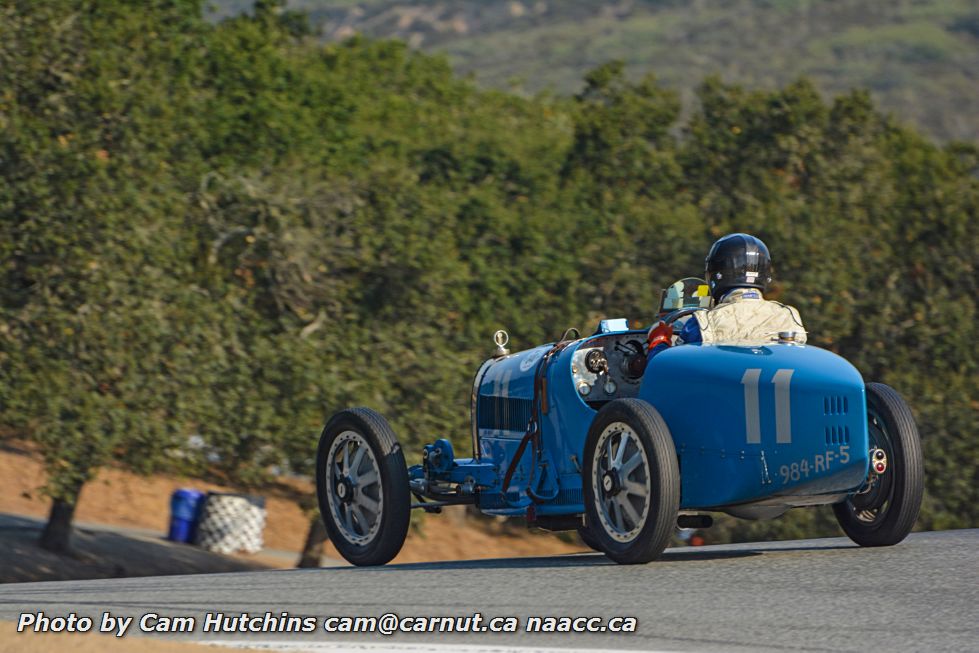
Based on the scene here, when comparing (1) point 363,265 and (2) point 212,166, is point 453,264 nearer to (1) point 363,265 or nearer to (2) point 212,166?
(1) point 363,265

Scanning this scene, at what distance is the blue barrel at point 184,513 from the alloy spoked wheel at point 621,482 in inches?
714

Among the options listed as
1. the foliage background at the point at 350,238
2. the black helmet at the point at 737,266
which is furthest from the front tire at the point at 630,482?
the foliage background at the point at 350,238

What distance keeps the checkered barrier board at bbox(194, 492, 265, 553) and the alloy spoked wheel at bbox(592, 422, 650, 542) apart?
17703 millimetres

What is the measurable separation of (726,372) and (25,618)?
3.77 meters

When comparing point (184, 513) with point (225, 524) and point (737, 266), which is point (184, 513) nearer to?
point (225, 524)

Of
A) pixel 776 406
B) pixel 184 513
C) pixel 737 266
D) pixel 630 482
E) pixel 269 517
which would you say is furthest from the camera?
pixel 269 517

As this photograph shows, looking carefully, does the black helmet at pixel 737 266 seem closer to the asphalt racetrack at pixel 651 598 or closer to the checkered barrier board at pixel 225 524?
the asphalt racetrack at pixel 651 598

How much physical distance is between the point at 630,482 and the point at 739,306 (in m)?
1.37

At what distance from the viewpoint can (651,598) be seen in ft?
23.9

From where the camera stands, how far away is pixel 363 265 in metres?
25.6

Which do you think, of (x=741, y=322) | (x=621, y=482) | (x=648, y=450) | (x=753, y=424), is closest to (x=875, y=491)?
(x=741, y=322)

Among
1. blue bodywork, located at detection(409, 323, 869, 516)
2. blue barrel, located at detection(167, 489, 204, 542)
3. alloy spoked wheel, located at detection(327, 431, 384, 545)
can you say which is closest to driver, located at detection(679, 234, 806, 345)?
blue bodywork, located at detection(409, 323, 869, 516)

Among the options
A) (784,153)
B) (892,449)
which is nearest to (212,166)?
(784,153)

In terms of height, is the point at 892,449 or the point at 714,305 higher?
the point at 714,305
